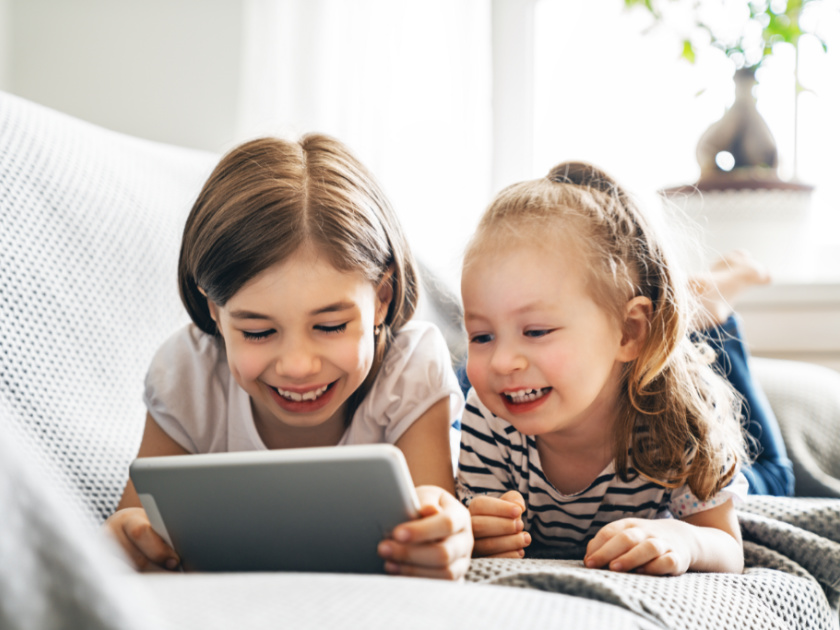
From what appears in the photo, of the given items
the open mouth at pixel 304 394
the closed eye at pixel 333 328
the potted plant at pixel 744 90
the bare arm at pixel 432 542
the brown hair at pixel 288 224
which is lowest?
the bare arm at pixel 432 542

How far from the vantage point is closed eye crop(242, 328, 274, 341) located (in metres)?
0.80

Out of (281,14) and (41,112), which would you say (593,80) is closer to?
(281,14)

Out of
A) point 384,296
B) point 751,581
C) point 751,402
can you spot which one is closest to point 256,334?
point 384,296

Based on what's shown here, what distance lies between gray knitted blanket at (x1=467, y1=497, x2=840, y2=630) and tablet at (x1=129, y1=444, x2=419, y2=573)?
0.11 metres

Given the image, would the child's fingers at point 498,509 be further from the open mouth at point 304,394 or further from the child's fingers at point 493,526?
the open mouth at point 304,394

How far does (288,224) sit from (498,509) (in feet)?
1.21

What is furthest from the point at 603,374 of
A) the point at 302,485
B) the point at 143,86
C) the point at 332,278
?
the point at 143,86

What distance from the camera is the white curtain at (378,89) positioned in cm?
189

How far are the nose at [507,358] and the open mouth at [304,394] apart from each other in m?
0.19

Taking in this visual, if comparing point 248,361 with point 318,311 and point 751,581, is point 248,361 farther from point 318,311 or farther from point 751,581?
point 751,581

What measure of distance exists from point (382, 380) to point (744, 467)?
1.78ft

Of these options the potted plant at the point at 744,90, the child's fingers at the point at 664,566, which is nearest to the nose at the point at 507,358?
the child's fingers at the point at 664,566

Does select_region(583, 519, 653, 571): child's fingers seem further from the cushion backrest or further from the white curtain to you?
the white curtain

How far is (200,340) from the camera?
3.24ft
